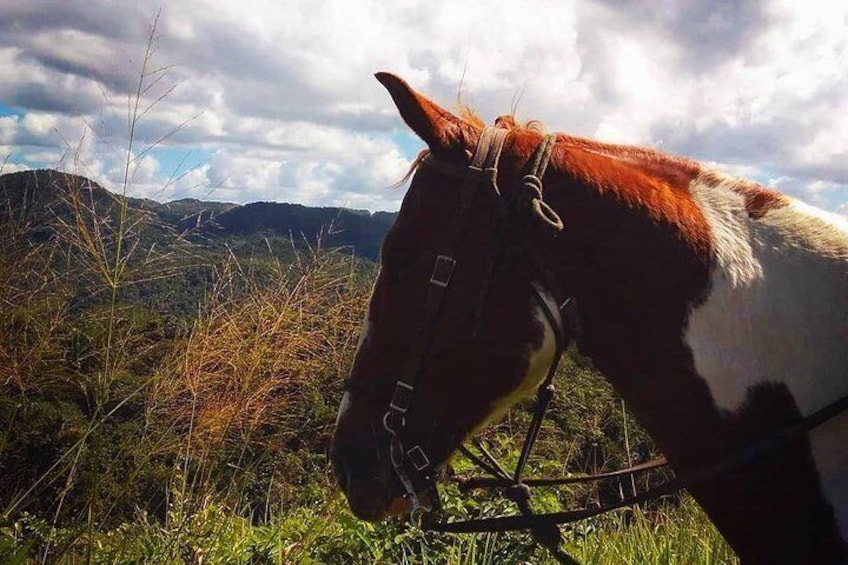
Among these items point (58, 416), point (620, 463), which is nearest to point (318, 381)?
point (58, 416)

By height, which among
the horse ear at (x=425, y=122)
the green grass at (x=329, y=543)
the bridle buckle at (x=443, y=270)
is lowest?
the green grass at (x=329, y=543)

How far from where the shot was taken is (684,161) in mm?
2199

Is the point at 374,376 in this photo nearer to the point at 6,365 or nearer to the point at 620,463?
the point at 6,365

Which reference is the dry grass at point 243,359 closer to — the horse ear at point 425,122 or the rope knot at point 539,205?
the horse ear at point 425,122

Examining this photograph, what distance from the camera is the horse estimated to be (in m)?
1.84

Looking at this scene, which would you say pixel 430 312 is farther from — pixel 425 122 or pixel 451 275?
pixel 425 122

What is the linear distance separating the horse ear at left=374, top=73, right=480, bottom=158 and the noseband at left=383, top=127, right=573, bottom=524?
0.17ft

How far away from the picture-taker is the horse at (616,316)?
1.84m

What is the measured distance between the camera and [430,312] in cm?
211

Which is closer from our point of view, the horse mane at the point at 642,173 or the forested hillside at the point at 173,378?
the horse mane at the point at 642,173

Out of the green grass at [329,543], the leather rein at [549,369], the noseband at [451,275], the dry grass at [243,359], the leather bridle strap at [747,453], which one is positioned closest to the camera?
the leather bridle strap at [747,453]

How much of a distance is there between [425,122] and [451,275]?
18.4 inches

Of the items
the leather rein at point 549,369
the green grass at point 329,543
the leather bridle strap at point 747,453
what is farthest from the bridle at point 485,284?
the green grass at point 329,543

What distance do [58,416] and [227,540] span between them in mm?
4052
